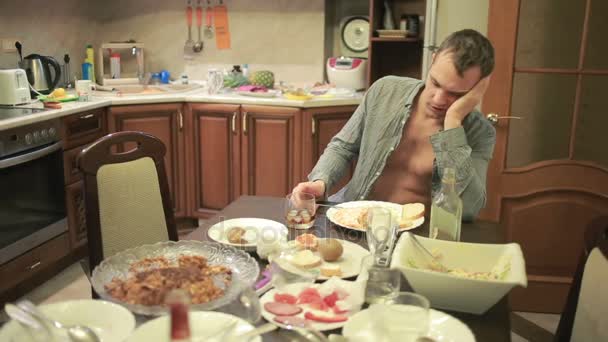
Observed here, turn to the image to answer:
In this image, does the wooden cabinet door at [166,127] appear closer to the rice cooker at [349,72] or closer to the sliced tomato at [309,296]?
the rice cooker at [349,72]

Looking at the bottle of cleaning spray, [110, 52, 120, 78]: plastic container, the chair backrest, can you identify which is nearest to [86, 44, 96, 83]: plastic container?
the bottle of cleaning spray

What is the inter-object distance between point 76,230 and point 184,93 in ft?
3.38

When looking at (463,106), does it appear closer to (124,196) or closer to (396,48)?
(124,196)

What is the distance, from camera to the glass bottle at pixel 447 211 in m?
1.45

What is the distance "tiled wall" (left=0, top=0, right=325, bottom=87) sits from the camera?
3.89 m

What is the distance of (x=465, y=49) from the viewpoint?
1802 millimetres

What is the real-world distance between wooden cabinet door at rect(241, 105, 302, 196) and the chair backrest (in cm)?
159

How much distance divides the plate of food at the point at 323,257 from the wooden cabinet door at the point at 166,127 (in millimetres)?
2198

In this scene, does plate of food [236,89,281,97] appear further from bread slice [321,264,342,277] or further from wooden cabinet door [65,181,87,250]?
bread slice [321,264,342,277]

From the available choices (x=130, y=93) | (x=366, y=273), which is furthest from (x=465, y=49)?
(x=130, y=93)

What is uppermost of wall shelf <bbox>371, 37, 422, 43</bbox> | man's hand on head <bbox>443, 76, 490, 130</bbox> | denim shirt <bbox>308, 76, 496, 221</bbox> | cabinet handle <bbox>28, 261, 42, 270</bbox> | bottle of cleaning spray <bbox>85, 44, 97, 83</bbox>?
wall shelf <bbox>371, 37, 422, 43</bbox>

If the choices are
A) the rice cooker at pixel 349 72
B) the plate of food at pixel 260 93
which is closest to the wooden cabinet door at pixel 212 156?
the plate of food at pixel 260 93

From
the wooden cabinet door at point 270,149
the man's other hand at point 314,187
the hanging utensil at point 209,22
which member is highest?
the hanging utensil at point 209,22

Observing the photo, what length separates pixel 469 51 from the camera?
180 cm
